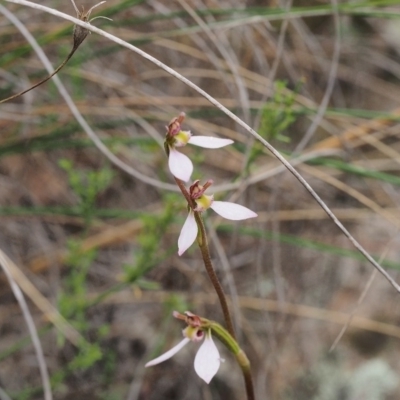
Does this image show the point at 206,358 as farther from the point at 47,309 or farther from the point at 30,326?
the point at 47,309

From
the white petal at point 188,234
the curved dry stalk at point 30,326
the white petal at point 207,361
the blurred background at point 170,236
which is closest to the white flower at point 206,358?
the white petal at point 207,361

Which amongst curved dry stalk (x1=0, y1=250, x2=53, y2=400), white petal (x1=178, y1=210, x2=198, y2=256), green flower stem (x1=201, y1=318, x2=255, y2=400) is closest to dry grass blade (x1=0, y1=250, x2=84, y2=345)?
curved dry stalk (x1=0, y1=250, x2=53, y2=400)

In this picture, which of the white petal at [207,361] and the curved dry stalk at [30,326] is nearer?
the white petal at [207,361]

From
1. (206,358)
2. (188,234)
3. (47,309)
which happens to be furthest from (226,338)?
(47,309)

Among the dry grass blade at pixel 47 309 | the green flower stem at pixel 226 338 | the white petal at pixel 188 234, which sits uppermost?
the dry grass blade at pixel 47 309

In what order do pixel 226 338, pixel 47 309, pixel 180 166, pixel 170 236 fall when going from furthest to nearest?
pixel 170 236, pixel 47 309, pixel 226 338, pixel 180 166

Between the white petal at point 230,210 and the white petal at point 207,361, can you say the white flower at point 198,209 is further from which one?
the white petal at point 207,361

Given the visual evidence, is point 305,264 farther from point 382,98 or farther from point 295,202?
point 382,98
